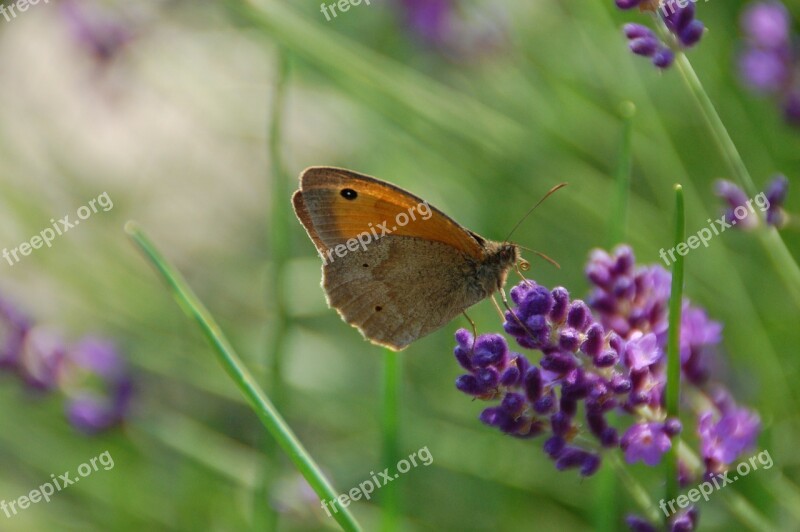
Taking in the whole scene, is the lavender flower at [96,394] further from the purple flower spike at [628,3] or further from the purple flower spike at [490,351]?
the purple flower spike at [628,3]

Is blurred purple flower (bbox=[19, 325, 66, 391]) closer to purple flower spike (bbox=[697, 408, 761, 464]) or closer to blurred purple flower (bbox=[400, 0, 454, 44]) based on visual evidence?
blurred purple flower (bbox=[400, 0, 454, 44])

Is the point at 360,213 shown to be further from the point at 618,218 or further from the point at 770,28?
the point at 770,28

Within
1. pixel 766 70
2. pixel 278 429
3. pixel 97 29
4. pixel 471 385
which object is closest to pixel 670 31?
pixel 471 385

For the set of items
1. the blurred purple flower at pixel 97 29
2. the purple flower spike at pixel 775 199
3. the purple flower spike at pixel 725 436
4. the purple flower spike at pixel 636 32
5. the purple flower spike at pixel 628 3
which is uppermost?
the blurred purple flower at pixel 97 29

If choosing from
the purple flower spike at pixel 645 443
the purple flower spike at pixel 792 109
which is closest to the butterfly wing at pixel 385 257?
the purple flower spike at pixel 645 443

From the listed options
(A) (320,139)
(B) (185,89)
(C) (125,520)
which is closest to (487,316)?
(C) (125,520)

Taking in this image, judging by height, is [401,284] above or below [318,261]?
above

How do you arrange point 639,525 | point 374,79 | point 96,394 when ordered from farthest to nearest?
point 96,394 < point 374,79 < point 639,525

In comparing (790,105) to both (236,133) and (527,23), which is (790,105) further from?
(236,133)
